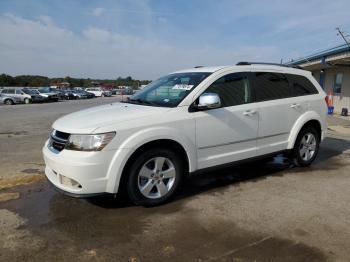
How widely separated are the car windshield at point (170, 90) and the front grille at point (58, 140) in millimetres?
1238

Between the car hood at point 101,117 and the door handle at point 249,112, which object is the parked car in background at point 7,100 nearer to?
the car hood at point 101,117

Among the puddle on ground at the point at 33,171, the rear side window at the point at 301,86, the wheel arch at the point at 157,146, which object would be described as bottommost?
the puddle on ground at the point at 33,171

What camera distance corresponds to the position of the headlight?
395 cm

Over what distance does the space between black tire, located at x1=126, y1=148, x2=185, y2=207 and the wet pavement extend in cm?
11

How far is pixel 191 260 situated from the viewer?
3.17 meters

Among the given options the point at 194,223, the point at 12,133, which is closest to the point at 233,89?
the point at 194,223

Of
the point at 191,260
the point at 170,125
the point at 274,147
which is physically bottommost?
the point at 191,260

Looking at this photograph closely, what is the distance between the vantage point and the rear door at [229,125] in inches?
186

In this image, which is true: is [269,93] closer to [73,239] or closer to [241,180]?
[241,180]

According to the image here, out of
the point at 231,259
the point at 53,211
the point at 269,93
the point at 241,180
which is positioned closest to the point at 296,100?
the point at 269,93

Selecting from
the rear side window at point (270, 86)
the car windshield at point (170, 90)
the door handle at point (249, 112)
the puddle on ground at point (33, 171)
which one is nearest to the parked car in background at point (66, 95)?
the puddle on ground at point (33, 171)

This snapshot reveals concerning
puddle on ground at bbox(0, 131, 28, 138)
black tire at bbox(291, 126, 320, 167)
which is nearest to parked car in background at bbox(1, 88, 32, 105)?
puddle on ground at bbox(0, 131, 28, 138)

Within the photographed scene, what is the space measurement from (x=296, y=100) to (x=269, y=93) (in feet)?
2.18

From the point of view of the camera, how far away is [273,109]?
18.2ft
